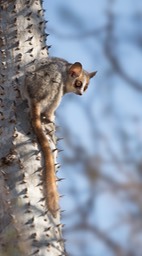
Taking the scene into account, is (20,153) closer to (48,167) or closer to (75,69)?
(48,167)

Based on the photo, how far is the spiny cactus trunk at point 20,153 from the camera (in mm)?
2504

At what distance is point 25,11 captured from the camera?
3318 mm

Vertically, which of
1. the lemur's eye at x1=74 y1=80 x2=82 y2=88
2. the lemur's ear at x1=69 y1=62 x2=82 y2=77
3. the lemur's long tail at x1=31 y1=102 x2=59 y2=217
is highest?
the lemur's ear at x1=69 y1=62 x2=82 y2=77

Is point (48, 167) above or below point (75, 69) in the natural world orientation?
below

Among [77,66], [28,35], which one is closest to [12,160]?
[28,35]

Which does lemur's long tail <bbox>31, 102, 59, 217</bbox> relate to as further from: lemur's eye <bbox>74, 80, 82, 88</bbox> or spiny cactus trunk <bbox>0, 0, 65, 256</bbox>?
lemur's eye <bbox>74, 80, 82, 88</bbox>

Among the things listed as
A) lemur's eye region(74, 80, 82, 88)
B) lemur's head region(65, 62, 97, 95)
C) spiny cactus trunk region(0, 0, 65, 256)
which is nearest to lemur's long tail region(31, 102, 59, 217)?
spiny cactus trunk region(0, 0, 65, 256)

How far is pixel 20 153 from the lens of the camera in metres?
2.72

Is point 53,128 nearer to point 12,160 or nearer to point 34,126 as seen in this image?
point 34,126

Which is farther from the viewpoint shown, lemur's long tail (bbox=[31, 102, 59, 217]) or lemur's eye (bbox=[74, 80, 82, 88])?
lemur's eye (bbox=[74, 80, 82, 88])

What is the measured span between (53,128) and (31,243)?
0.73 metres

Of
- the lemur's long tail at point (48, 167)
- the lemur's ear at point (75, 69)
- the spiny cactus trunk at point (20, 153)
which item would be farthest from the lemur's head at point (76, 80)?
the lemur's long tail at point (48, 167)

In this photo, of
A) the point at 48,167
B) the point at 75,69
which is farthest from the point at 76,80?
the point at 48,167

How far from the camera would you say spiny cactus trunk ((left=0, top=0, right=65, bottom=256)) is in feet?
8.21
